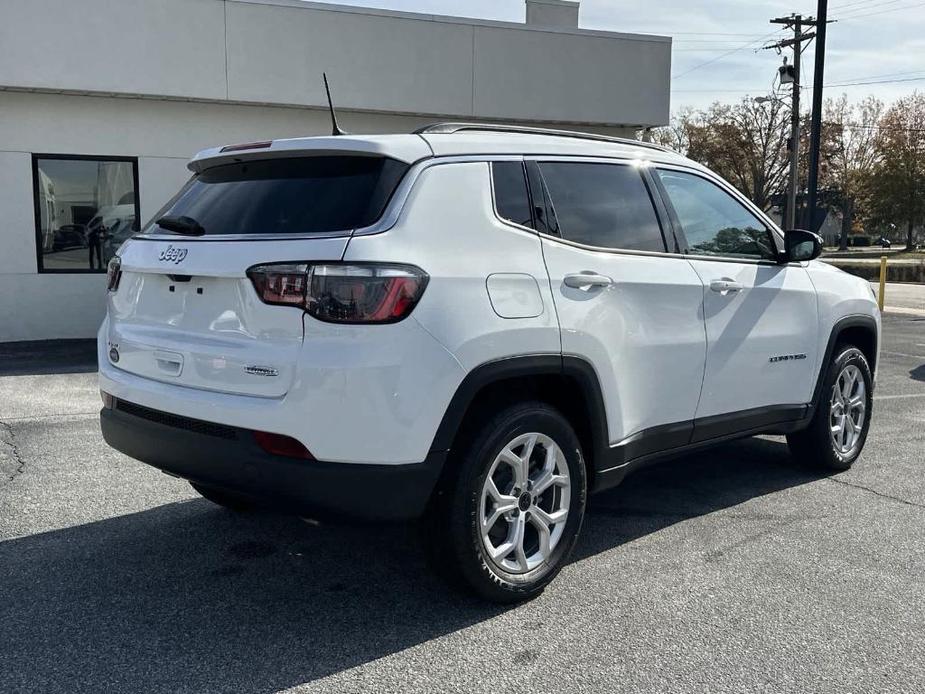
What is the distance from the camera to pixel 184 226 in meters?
3.84

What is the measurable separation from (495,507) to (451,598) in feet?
1.57

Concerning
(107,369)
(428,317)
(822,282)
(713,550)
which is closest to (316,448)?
(428,317)

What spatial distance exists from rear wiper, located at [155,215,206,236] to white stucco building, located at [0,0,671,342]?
9262 millimetres

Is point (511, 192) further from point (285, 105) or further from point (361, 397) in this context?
point (285, 105)

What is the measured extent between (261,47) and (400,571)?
10.5 meters

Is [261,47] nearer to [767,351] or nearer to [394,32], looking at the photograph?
[394,32]

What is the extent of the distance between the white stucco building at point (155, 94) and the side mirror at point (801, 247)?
9.44 m

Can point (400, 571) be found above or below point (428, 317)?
below

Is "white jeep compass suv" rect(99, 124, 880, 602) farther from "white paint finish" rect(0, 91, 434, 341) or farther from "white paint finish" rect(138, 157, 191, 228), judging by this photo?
"white paint finish" rect(138, 157, 191, 228)

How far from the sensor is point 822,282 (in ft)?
18.5

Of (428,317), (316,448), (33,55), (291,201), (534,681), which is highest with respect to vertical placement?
(33,55)

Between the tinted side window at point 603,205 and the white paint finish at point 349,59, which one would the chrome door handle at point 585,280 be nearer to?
the tinted side window at point 603,205

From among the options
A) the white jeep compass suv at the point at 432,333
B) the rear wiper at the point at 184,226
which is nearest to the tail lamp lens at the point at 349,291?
the white jeep compass suv at the point at 432,333

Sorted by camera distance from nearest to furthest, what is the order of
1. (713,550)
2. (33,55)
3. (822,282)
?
(713,550) → (822,282) → (33,55)
